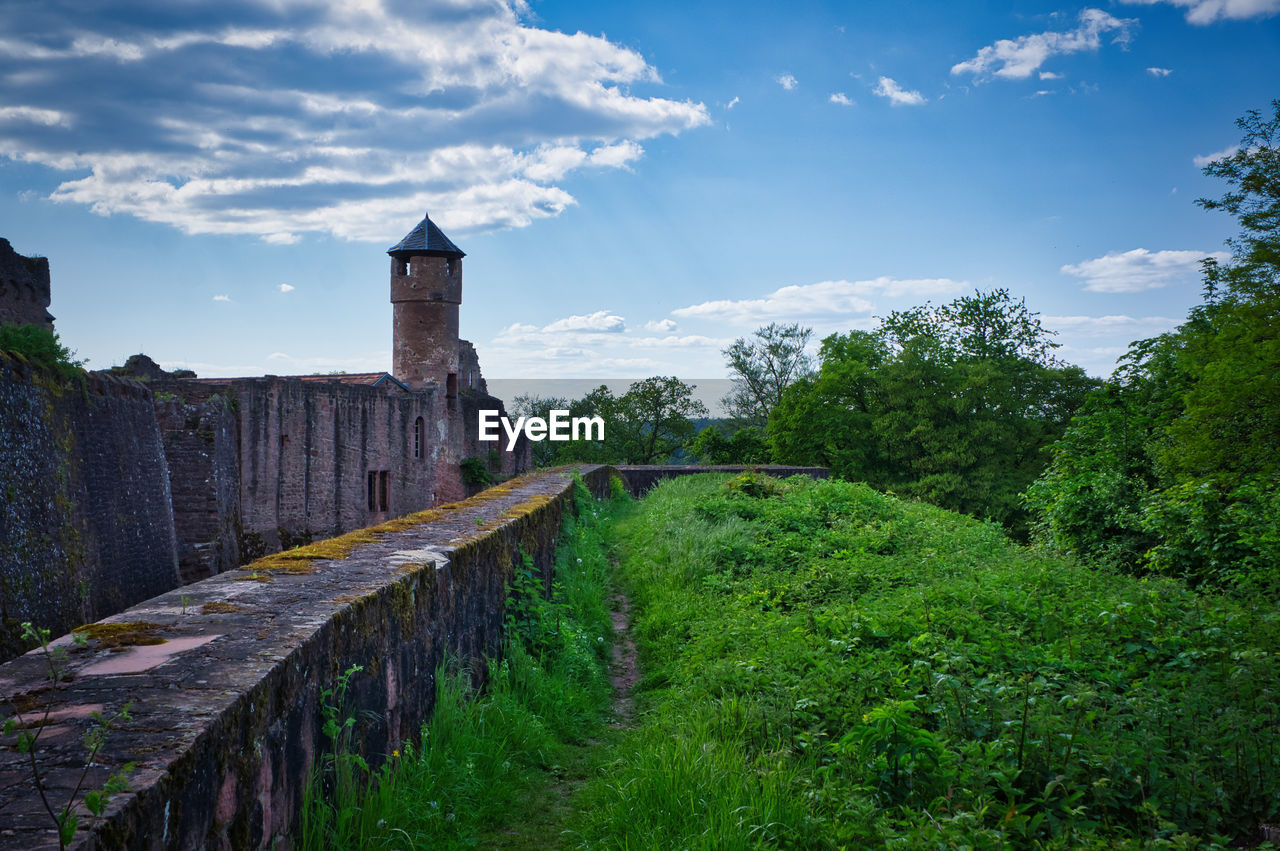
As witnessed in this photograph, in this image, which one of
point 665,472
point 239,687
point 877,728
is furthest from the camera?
point 665,472

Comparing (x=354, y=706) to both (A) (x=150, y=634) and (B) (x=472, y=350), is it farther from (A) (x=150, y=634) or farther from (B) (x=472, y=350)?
(B) (x=472, y=350)

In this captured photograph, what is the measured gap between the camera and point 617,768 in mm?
4328

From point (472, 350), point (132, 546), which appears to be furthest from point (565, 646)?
point (472, 350)

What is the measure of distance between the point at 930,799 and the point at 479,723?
2257 millimetres

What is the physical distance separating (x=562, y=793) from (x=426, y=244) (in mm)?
32413

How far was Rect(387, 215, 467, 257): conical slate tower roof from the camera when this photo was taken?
33969mm

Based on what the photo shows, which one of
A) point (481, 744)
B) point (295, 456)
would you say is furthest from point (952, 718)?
point (295, 456)

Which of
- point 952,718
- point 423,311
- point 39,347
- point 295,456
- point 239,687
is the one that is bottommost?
point 952,718

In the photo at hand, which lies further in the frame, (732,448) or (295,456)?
(732,448)

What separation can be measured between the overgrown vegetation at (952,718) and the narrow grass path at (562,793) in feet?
0.44

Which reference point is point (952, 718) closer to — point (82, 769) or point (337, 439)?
point (82, 769)

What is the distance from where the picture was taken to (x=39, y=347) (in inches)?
299

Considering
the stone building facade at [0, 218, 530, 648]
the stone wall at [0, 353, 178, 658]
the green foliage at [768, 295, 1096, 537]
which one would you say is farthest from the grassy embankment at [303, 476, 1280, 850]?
the green foliage at [768, 295, 1096, 537]

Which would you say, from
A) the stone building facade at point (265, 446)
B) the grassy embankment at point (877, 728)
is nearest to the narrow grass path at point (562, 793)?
the grassy embankment at point (877, 728)
